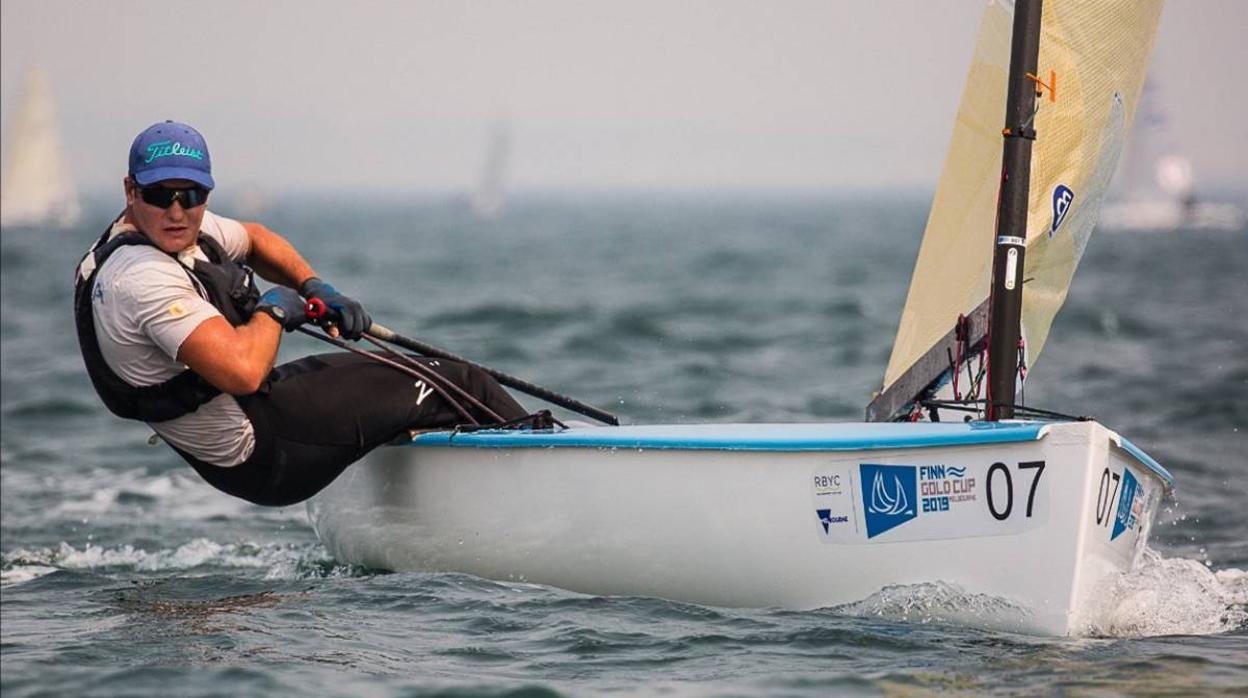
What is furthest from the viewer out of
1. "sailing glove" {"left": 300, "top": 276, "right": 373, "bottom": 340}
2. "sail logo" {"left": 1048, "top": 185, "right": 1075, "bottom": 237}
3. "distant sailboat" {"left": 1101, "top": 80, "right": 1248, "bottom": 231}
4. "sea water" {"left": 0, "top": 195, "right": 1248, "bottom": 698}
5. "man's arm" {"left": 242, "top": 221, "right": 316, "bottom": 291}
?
"distant sailboat" {"left": 1101, "top": 80, "right": 1248, "bottom": 231}

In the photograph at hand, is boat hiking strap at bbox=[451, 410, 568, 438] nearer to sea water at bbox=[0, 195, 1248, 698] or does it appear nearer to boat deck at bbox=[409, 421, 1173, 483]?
boat deck at bbox=[409, 421, 1173, 483]

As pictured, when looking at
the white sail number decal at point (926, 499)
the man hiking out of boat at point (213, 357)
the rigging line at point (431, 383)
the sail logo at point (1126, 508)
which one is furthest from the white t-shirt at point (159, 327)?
the sail logo at point (1126, 508)

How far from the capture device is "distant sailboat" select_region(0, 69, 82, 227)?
4472 cm

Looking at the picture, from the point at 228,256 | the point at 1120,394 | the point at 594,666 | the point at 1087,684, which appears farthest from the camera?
the point at 1120,394

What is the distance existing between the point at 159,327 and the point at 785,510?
5.67 feet

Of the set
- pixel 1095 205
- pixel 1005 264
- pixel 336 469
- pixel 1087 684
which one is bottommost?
pixel 1087 684

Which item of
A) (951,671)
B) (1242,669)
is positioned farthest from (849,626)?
(1242,669)

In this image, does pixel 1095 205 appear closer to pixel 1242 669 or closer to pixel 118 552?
pixel 1242 669

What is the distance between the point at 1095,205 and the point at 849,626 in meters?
1.70

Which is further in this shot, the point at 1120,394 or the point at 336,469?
the point at 1120,394

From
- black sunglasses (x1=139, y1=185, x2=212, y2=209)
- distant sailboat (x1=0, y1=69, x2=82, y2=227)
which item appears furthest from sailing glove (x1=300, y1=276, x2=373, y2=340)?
distant sailboat (x1=0, y1=69, x2=82, y2=227)

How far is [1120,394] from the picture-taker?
33.3ft

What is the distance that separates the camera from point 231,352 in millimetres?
4195

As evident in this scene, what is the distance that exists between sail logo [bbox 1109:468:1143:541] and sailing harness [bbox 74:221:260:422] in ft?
7.97
